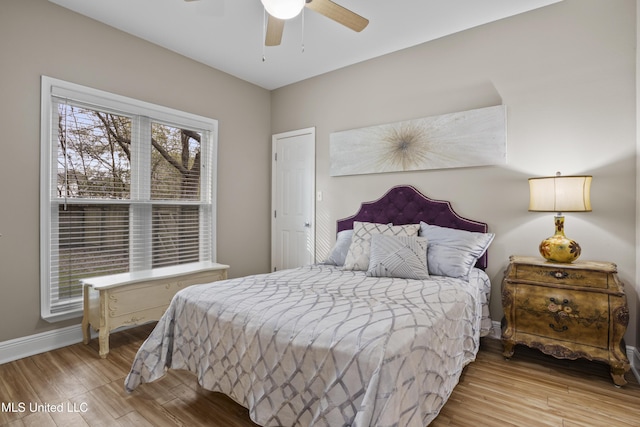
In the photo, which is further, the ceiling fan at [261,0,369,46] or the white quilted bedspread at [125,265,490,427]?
the ceiling fan at [261,0,369,46]

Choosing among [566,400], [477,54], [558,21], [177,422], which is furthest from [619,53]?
[177,422]

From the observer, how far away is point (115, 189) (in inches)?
124

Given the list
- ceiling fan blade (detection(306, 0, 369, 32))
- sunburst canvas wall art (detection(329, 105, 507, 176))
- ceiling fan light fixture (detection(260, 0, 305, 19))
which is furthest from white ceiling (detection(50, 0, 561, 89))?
ceiling fan light fixture (detection(260, 0, 305, 19))

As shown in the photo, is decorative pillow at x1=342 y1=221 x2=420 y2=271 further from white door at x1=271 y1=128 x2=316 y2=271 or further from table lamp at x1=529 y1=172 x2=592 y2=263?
white door at x1=271 y1=128 x2=316 y2=271

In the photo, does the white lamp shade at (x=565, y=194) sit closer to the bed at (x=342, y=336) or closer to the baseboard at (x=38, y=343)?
the bed at (x=342, y=336)

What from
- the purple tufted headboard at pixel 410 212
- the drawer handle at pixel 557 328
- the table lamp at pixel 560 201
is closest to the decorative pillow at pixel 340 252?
the purple tufted headboard at pixel 410 212

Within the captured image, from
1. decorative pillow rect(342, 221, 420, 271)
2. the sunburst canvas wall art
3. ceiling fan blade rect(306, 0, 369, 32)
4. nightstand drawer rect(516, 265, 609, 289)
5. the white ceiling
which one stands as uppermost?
the white ceiling

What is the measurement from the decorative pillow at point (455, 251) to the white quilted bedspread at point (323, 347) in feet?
0.93

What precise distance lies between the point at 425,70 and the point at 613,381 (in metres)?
2.92

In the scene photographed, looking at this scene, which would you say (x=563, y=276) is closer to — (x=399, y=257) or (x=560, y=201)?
(x=560, y=201)

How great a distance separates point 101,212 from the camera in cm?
308

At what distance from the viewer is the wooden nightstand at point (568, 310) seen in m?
2.16

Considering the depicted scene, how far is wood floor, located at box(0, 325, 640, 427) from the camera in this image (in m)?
1.81

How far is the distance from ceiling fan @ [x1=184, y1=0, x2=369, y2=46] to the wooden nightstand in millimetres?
2128
